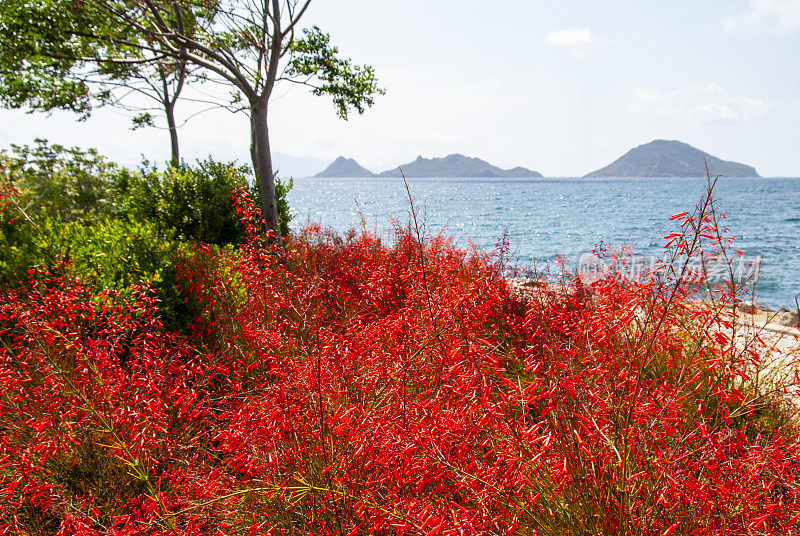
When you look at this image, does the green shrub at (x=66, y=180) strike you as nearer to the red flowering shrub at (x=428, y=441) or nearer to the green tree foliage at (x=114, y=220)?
the green tree foliage at (x=114, y=220)

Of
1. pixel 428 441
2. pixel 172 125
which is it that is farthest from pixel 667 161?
pixel 428 441

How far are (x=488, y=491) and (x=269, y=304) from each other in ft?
10.8

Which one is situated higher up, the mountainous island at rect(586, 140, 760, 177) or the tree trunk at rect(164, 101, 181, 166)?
the mountainous island at rect(586, 140, 760, 177)

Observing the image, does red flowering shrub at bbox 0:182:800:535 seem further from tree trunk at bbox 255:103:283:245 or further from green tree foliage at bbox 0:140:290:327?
tree trunk at bbox 255:103:283:245

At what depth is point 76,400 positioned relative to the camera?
9.39ft

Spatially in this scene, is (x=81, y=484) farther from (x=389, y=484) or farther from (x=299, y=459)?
(x=389, y=484)

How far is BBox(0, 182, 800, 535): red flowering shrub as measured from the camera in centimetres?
190

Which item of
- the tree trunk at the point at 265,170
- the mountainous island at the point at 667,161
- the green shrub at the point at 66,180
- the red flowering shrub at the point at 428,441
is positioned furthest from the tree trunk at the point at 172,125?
the mountainous island at the point at 667,161

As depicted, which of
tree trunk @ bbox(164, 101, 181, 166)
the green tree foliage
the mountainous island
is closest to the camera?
the green tree foliage

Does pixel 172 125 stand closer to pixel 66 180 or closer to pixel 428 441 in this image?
pixel 66 180

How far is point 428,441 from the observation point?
2.11m

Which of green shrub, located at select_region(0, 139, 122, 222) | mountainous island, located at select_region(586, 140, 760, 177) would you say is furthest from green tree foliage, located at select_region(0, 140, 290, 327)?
mountainous island, located at select_region(586, 140, 760, 177)

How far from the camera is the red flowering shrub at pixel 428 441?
1.90 m

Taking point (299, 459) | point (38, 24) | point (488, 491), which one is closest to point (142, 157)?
point (38, 24)
